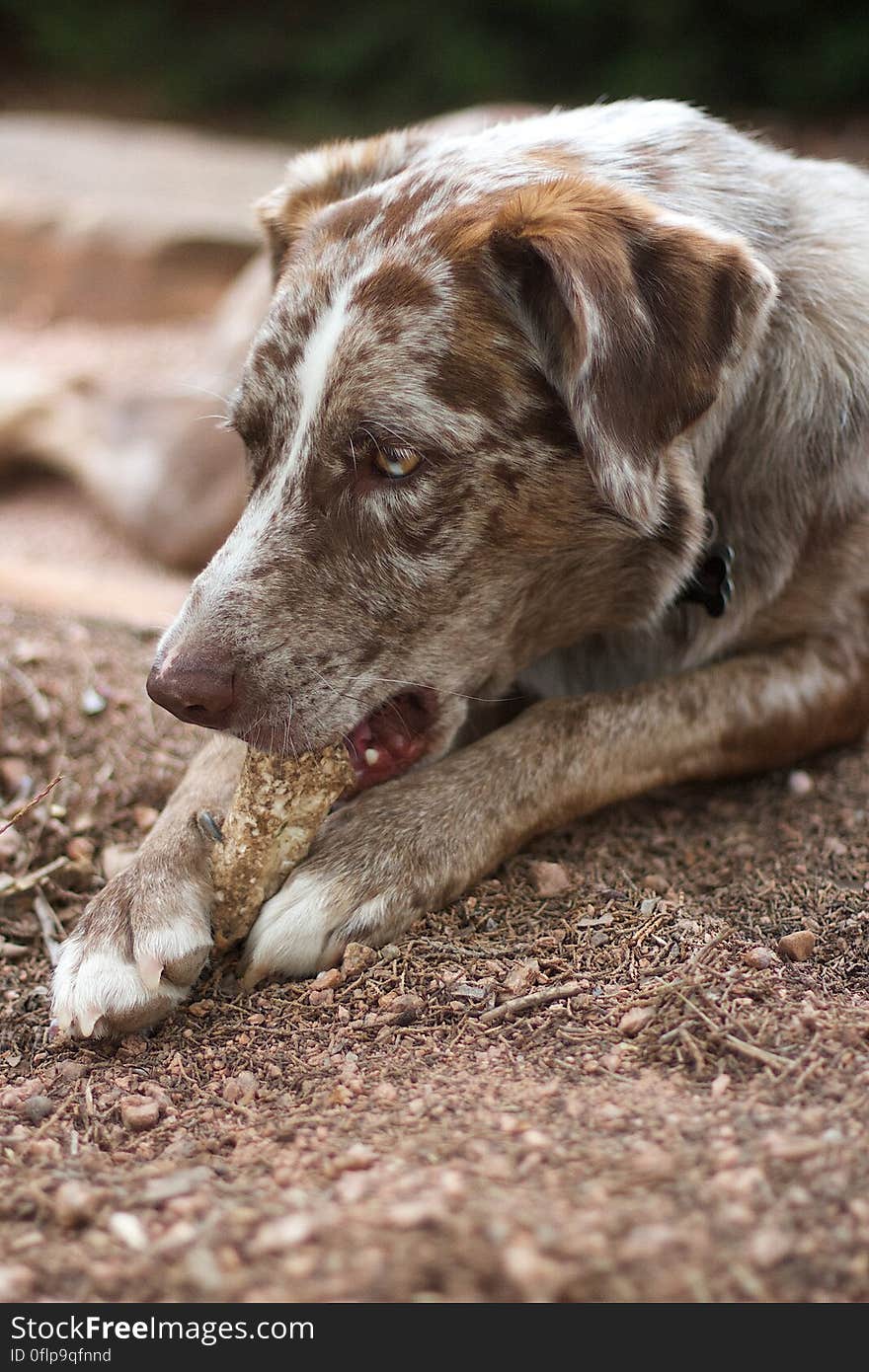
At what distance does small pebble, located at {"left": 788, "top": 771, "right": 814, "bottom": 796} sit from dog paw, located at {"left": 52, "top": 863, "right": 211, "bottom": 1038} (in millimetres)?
1412

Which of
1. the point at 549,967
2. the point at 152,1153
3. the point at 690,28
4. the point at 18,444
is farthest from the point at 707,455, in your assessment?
the point at 690,28

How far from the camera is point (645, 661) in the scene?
9.95ft

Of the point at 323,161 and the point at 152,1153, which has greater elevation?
the point at 323,161

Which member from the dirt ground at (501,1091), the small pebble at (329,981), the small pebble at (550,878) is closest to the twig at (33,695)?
the dirt ground at (501,1091)

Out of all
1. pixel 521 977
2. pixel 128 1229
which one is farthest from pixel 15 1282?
pixel 521 977

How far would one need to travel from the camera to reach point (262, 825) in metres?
2.47

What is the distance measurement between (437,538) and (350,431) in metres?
0.25

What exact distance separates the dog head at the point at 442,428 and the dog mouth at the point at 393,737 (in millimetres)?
83

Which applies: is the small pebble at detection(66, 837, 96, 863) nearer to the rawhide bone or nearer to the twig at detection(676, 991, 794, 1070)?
the rawhide bone

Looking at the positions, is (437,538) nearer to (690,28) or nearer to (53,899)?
(53,899)

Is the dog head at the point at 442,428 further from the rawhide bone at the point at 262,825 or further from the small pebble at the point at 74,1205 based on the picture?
the small pebble at the point at 74,1205

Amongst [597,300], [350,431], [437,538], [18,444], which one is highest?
[597,300]

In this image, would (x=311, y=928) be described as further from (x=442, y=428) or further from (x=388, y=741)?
(x=442, y=428)

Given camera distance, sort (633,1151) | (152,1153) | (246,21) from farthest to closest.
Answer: (246,21)
(152,1153)
(633,1151)
